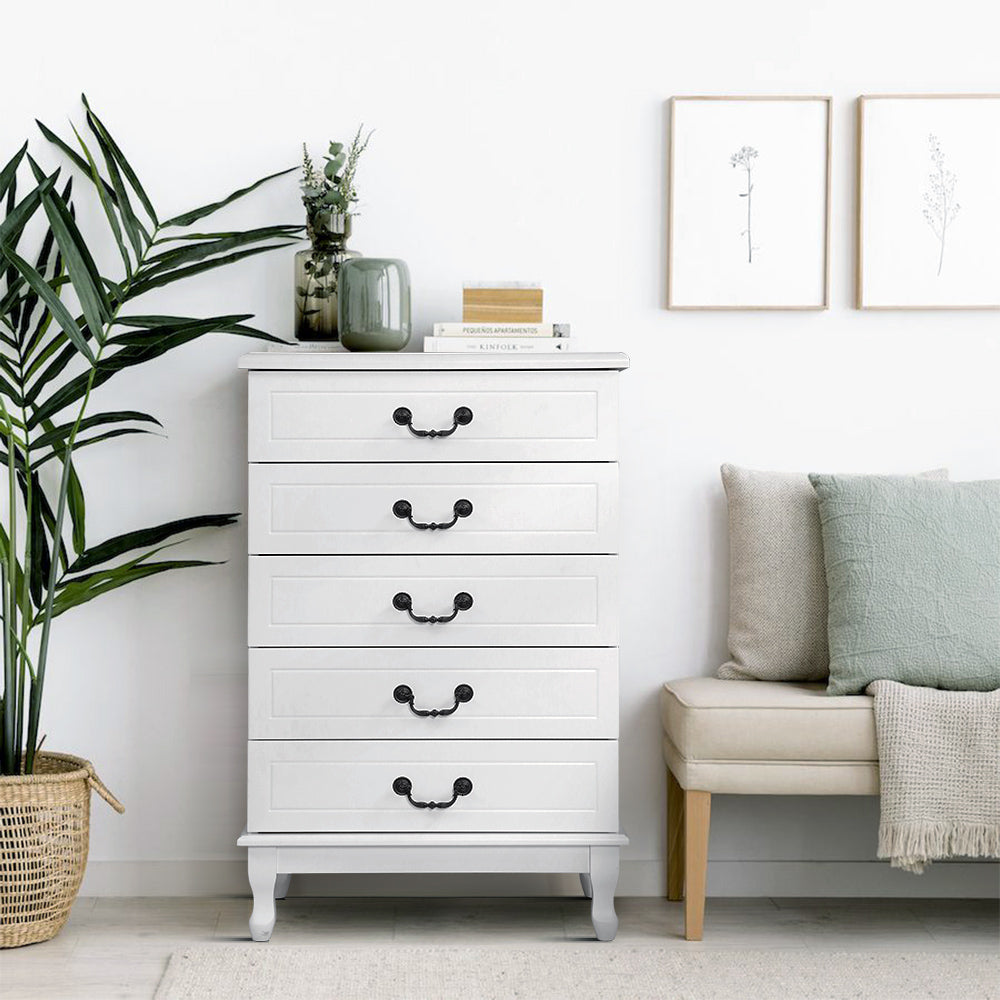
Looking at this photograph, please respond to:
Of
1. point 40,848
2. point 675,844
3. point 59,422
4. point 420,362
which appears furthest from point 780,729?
point 59,422

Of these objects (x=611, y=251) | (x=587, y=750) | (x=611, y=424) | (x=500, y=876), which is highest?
(x=611, y=251)

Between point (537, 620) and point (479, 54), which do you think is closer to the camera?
point (537, 620)

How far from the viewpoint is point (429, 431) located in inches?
87.9

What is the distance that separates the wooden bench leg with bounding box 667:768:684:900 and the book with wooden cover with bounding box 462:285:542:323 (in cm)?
105

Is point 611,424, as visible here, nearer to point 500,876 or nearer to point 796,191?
point 796,191

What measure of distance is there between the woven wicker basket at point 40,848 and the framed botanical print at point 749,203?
5.37ft

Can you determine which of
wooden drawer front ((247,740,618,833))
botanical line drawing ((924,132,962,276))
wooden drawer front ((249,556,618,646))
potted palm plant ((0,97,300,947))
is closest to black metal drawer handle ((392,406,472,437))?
wooden drawer front ((249,556,618,646))

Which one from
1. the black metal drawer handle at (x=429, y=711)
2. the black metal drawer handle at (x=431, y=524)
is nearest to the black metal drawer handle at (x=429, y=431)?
the black metal drawer handle at (x=431, y=524)

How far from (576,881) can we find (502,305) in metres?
1.29

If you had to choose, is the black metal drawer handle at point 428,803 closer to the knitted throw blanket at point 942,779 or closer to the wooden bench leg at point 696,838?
the wooden bench leg at point 696,838

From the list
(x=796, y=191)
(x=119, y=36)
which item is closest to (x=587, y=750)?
(x=796, y=191)

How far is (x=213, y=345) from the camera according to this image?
2580 millimetres

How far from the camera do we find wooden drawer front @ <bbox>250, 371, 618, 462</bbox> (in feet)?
7.32

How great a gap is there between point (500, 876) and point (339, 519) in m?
0.93
